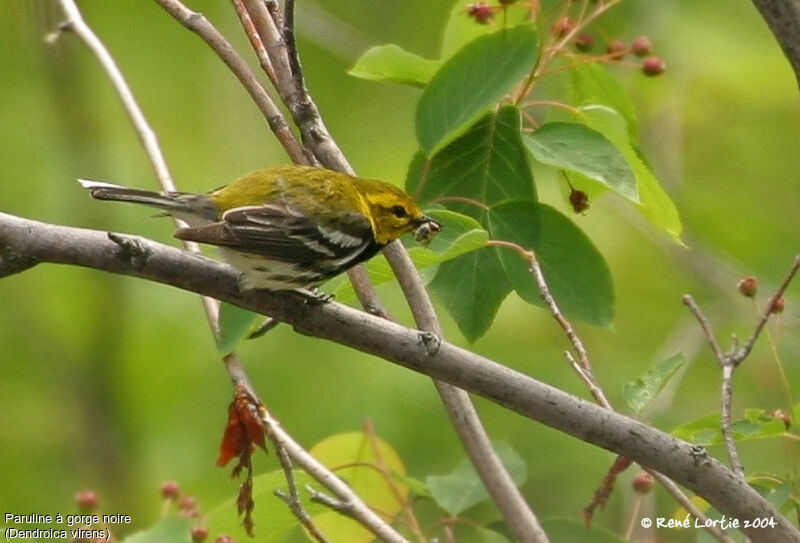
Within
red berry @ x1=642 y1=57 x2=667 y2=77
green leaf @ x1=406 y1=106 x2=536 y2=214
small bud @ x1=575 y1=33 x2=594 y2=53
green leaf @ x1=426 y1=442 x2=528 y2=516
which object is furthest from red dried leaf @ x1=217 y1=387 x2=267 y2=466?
red berry @ x1=642 y1=57 x2=667 y2=77

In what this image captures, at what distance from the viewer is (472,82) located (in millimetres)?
2664

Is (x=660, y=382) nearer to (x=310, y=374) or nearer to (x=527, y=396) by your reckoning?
(x=527, y=396)

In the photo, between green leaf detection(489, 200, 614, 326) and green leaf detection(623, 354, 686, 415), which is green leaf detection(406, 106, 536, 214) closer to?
green leaf detection(489, 200, 614, 326)

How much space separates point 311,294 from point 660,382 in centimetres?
80

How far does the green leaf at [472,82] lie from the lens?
104 inches

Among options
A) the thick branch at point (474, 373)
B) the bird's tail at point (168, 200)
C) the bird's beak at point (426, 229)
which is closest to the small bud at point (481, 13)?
the bird's beak at point (426, 229)

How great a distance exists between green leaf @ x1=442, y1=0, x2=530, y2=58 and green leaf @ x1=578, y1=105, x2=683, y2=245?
0.48 metres

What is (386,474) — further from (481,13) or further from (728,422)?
(481,13)

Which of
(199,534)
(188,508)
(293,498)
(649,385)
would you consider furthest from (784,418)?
(188,508)

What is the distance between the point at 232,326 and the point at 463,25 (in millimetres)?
1185

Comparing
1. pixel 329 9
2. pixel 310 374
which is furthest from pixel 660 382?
pixel 329 9

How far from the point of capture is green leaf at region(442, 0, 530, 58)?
312 cm

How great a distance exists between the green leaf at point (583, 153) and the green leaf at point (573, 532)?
3.08 feet

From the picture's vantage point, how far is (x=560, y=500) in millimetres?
5680
